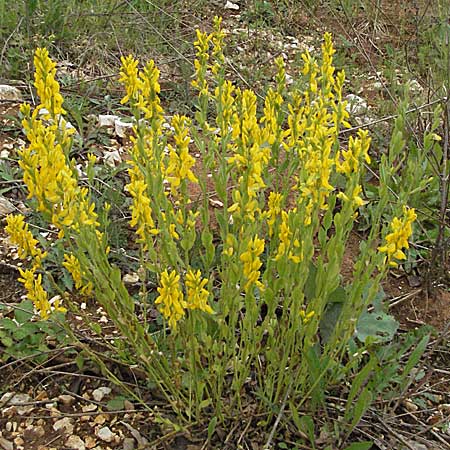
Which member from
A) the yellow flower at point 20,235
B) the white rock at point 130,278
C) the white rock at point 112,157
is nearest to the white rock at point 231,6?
the white rock at point 112,157

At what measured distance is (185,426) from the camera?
1.92 m

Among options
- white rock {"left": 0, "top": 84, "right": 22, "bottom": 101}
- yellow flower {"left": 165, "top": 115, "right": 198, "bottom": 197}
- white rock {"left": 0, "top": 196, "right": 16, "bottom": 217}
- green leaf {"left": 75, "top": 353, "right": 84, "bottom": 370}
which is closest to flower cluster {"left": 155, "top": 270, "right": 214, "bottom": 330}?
yellow flower {"left": 165, "top": 115, "right": 198, "bottom": 197}

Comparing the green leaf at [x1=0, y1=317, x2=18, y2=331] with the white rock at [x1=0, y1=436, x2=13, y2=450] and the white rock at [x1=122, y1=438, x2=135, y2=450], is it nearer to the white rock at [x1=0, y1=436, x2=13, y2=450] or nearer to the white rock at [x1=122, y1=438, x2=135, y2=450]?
the white rock at [x1=0, y1=436, x2=13, y2=450]

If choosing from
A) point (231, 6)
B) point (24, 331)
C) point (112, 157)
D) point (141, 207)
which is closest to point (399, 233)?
point (141, 207)

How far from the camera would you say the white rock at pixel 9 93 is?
3.45m

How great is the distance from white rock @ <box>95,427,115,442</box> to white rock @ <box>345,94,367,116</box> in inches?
89.4

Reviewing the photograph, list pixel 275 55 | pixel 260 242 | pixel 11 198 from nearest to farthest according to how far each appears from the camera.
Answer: pixel 260 242 → pixel 11 198 → pixel 275 55

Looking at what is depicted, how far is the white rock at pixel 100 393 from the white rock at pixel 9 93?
1886 millimetres

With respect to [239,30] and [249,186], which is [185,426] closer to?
[249,186]

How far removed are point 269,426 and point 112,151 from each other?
1.74 meters

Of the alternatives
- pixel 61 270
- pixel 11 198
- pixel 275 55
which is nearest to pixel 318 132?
pixel 61 270

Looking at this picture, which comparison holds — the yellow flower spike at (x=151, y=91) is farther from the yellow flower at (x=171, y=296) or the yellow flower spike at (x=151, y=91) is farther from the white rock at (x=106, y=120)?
the white rock at (x=106, y=120)

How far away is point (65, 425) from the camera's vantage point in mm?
2031

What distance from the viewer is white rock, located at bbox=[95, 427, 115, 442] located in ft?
6.56
